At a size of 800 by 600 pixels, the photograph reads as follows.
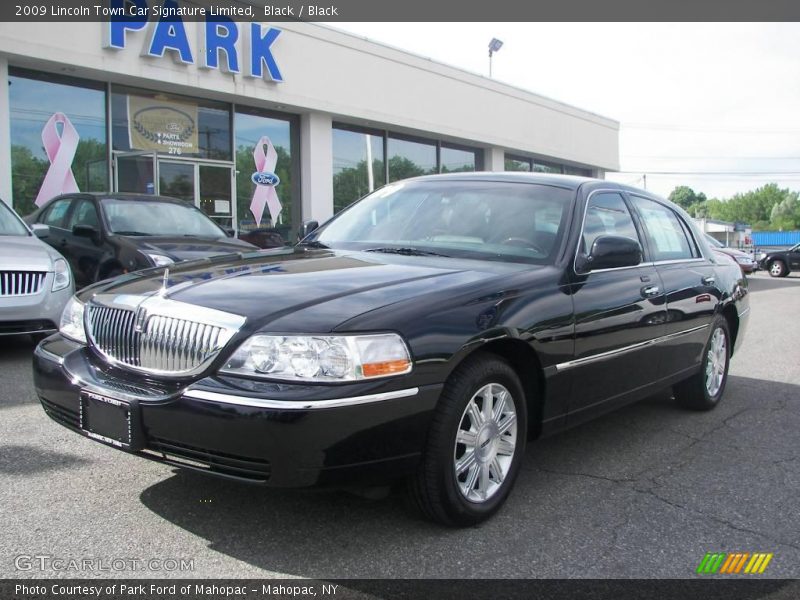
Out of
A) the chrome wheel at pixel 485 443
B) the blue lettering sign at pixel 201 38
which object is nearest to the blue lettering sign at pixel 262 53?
the blue lettering sign at pixel 201 38

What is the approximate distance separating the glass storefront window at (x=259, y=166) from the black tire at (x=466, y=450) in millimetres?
13100

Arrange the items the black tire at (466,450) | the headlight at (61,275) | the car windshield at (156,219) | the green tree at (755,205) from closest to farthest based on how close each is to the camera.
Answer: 1. the black tire at (466,450)
2. the headlight at (61,275)
3. the car windshield at (156,219)
4. the green tree at (755,205)

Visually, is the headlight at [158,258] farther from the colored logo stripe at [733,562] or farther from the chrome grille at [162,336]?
the colored logo stripe at [733,562]

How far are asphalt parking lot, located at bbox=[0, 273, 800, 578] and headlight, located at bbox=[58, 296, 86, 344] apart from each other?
722mm

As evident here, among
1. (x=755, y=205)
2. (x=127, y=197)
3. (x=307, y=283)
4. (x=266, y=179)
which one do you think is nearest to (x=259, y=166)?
(x=266, y=179)

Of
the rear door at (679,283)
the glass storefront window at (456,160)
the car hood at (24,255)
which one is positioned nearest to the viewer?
the rear door at (679,283)

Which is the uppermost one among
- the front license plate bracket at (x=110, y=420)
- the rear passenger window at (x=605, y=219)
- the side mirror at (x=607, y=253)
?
the rear passenger window at (x=605, y=219)

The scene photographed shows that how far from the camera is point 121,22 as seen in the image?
12688mm

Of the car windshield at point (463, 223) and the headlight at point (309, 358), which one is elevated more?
the car windshield at point (463, 223)

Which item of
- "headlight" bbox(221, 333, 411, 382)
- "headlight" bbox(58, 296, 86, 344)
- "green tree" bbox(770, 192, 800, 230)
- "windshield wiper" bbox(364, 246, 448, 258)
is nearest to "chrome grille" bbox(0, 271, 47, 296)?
"headlight" bbox(58, 296, 86, 344)

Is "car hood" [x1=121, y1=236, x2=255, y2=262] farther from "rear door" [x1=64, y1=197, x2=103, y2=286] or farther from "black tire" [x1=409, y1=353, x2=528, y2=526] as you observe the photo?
"black tire" [x1=409, y1=353, x2=528, y2=526]

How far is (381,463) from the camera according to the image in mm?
2850

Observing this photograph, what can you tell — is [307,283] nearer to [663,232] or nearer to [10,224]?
[663,232]

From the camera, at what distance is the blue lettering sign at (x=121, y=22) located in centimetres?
1258
